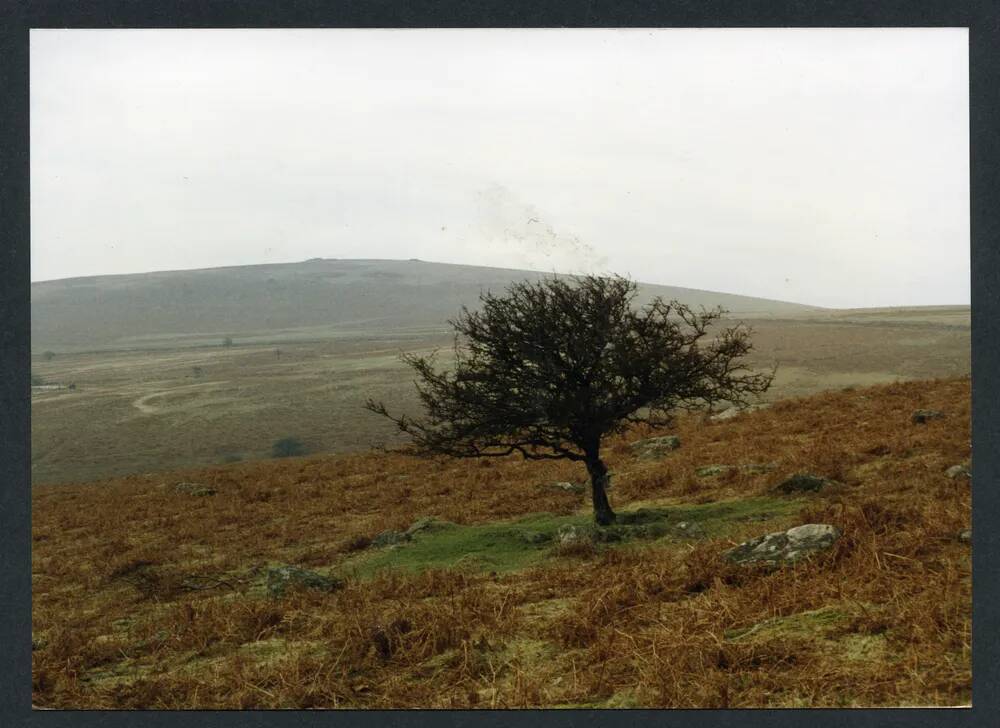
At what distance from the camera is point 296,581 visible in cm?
909

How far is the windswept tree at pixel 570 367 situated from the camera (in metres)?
9.91

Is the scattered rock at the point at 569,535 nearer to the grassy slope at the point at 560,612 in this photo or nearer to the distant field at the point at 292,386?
the grassy slope at the point at 560,612

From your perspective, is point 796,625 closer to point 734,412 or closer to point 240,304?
point 734,412

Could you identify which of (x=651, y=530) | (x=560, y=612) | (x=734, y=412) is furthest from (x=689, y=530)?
(x=734, y=412)

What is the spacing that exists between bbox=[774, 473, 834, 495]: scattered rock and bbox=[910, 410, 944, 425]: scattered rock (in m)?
5.33

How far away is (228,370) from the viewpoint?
147ft

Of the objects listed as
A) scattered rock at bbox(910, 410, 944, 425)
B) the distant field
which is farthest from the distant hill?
scattered rock at bbox(910, 410, 944, 425)

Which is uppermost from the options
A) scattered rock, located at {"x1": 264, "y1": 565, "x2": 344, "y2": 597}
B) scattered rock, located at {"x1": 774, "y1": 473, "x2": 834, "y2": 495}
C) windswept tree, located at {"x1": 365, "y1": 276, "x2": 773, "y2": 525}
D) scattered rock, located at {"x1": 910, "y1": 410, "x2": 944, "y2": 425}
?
windswept tree, located at {"x1": 365, "y1": 276, "x2": 773, "y2": 525}

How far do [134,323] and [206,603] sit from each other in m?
66.3

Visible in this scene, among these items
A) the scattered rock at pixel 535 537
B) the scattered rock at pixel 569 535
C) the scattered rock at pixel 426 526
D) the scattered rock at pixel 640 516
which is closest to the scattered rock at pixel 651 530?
the scattered rock at pixel 640 516

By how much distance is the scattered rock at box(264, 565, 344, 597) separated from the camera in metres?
8.93

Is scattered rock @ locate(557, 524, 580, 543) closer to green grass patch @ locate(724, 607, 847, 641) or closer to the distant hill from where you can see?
green grass patch @ locate(724, 607, 847, 641)

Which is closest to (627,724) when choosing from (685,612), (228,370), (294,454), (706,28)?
(685,612)

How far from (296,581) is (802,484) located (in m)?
7.73
